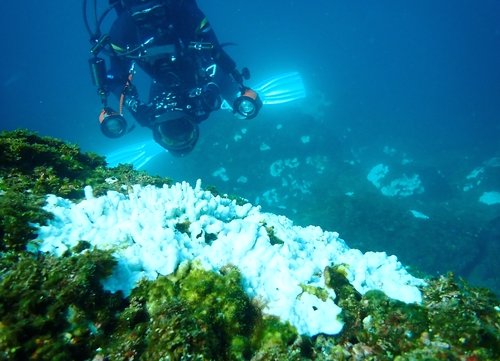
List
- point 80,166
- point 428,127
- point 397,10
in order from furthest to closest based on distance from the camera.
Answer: point 397,10
point 428,127
point 80,166

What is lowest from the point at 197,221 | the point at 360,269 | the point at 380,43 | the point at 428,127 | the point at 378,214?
the point at 428,127

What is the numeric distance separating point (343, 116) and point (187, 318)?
26.3 m

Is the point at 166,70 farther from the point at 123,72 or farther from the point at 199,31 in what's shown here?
the point at 123,72

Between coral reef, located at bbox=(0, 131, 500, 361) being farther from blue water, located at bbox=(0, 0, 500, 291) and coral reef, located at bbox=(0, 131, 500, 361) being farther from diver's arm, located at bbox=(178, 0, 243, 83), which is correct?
blue water, located at bbox=(0, 0, 500, 291)

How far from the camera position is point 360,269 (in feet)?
9.96

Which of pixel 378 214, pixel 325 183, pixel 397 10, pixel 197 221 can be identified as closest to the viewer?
pixel 197 221

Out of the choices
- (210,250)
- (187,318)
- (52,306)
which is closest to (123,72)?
(210,250)

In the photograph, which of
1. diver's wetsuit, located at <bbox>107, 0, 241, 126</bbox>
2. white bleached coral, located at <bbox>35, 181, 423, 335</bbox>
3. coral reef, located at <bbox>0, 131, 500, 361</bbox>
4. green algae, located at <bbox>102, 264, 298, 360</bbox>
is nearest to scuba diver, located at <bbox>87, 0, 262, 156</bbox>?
diver's wetsuit, located at <bbox>107, 0, 241, 126</bbox>

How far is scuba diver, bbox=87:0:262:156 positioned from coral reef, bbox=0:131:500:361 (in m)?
4.14

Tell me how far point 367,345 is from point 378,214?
1331cm

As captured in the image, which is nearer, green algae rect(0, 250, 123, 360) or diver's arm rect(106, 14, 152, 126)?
green algae rect(0, 250, 123, 360)

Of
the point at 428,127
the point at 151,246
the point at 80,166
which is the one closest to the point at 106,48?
the point at 80,166

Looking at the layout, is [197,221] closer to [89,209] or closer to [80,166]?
[89,209]

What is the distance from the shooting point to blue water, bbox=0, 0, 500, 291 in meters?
14.6
